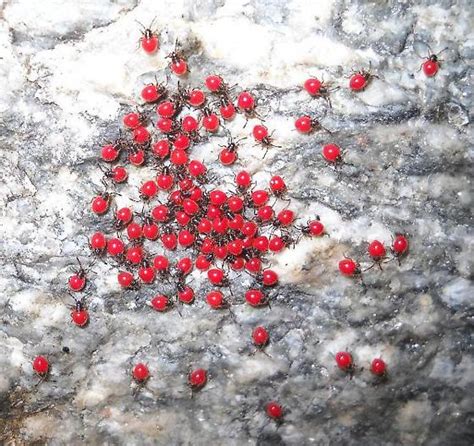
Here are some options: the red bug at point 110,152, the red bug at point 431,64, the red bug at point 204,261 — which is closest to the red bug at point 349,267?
the red bug at point 204,261

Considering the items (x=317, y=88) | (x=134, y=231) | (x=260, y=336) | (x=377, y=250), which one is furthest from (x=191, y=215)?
(x=377, y=250)

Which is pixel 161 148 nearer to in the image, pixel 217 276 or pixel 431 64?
pixel 217 276

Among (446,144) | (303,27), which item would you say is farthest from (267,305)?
(303,27)

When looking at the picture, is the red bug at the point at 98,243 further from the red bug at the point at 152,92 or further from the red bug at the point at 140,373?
the red bug at the point at 152,92

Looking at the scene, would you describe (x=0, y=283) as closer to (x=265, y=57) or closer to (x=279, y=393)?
(x=279, y=393)

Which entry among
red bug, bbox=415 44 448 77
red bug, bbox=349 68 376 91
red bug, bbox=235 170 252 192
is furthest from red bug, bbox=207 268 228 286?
red bug, bbox=415 44 448 77

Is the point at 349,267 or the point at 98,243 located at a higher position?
the point at 349,267
